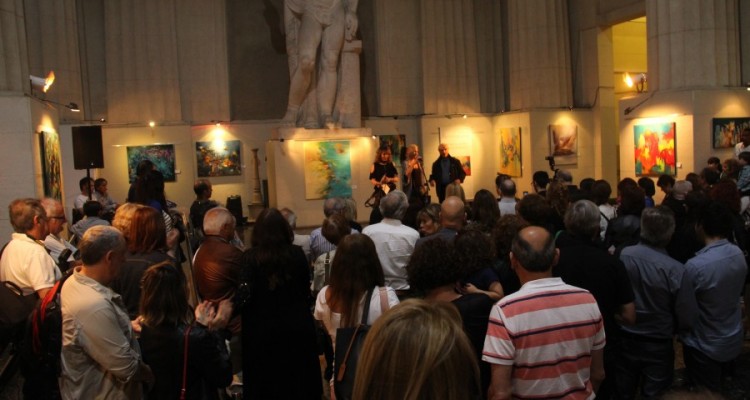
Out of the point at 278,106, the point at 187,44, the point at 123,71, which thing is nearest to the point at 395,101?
the point at 278,106

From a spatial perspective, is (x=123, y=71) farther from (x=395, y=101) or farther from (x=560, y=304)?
(x=560, y=304)

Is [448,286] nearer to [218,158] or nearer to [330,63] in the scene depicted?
[330,63]

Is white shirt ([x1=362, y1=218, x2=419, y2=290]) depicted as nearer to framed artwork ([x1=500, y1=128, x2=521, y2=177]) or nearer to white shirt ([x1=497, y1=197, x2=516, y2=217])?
white shirt ([x1=497, y1=197, x2=516, y2=217])

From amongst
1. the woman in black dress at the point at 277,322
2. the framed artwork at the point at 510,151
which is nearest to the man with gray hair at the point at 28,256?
the woman in black dress at the point at 277,322

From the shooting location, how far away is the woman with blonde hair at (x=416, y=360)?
158cm

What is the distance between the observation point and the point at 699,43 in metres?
11.5

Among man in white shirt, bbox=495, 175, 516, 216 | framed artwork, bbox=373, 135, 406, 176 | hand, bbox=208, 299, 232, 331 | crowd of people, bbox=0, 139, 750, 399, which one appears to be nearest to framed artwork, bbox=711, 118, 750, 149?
man in white shirt, bbox=495, 175, 516, 216

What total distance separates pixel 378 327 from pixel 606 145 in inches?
592

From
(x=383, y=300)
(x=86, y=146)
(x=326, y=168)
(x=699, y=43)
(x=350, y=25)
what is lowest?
(x=383, y=300)

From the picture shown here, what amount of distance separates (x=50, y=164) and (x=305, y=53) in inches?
248

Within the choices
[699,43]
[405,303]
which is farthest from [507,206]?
[699,43]

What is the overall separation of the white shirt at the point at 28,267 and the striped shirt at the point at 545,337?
3.02 metres

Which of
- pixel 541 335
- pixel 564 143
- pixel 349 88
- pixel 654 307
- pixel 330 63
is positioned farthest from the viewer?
pixel 564 143

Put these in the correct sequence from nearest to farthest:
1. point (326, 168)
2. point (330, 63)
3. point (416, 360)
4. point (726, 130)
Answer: point (416, 360) → point (726, 130) → point (330, 63) → point (326, 168)
